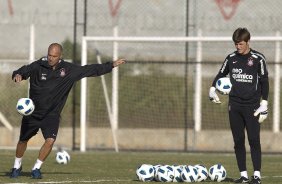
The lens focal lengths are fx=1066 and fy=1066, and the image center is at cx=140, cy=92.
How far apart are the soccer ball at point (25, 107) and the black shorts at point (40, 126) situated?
0.47m

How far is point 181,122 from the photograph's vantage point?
3269cm

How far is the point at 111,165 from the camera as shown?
21.5 meters

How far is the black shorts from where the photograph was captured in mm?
16859

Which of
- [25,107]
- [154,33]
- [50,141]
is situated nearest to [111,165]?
[50,141]

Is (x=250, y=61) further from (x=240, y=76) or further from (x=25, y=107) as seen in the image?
(x=25, y=107)

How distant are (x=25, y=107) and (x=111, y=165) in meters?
5.39

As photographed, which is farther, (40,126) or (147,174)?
(40,126)

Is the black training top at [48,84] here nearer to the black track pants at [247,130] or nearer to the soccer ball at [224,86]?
the soccer ball at [224,86]

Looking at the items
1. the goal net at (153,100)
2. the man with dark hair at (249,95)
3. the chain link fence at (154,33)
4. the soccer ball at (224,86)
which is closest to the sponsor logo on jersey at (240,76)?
the man with dark hair at (249,95)

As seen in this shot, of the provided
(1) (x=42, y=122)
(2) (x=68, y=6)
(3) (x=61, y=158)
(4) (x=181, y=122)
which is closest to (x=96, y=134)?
(4) (x=181, y=122)

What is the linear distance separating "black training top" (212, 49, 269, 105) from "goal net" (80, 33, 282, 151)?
36.1 feet

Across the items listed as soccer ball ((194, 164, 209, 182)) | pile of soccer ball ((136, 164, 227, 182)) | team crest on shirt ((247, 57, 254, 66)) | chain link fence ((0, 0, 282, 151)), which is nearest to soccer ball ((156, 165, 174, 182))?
pile of soccer ball ((136, 164, 227, 182))

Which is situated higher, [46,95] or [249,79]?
[249,79]

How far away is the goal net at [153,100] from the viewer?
1147 inches
